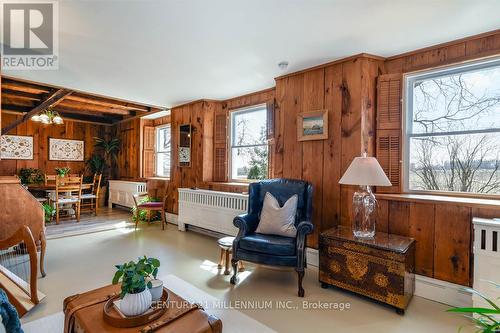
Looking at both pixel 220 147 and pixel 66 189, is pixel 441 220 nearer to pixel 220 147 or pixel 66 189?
pixel 220 147

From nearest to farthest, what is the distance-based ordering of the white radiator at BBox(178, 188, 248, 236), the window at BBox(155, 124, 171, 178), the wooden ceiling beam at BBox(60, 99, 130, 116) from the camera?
1. the white radiator at BBox(178, 188, 248, 236)
2. the wooden ceiling beam at BBox(60, 99, 130, 116)
3. the window at BBox(155, 124, 171, 178)

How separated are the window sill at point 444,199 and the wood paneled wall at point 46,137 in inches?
287

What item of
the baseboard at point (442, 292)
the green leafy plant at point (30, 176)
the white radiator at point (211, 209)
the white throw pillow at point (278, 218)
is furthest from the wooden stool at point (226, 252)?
the green leafy plant at point (30, 176)

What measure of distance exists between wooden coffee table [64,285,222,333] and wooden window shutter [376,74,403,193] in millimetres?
2274

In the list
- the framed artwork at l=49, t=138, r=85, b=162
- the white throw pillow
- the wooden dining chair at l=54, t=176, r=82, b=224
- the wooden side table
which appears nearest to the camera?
the wooden side table

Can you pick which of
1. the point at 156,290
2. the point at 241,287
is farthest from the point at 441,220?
the point at 156,290

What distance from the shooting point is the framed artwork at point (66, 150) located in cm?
644

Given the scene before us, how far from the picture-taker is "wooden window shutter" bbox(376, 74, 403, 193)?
8.96ft

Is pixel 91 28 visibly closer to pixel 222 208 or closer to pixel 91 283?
pixel 91 283

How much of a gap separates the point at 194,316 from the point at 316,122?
2425 millimetres

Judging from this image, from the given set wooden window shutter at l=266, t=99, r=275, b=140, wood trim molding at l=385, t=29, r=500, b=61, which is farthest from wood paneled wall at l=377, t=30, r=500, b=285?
wooden window shutter at l=266, t=99, r=275, b=140

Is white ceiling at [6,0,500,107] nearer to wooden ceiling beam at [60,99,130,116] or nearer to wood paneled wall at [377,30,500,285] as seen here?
wood paneled wall at [377,30,500,285]

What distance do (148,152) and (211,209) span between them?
10.3 feet

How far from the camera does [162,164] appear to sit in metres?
6.22
